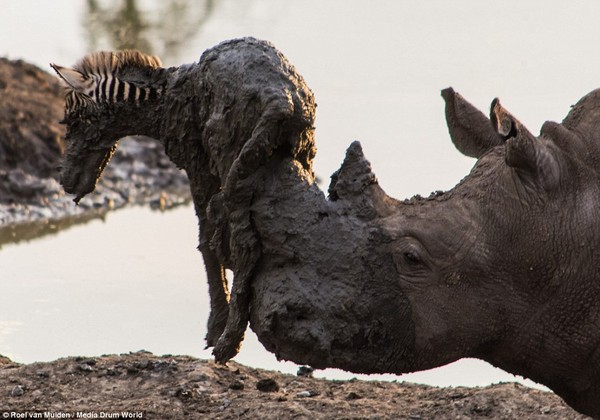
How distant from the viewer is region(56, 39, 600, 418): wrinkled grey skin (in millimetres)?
4465

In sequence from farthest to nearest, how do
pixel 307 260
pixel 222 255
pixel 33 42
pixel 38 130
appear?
pixel 33 42 < pixel 38 130 < pixel 222 255 < pixel 307 260

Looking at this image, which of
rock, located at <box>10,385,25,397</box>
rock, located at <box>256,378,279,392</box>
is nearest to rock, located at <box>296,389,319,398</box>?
rock, located at <box>256,378,279,392</box>

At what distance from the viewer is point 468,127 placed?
5027 mm

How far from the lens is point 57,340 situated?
8062mm

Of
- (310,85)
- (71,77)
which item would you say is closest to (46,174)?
(310,85)

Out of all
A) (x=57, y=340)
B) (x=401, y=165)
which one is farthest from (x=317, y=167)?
(x=57, y=340)

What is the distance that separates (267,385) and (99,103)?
→ 199 centimetres

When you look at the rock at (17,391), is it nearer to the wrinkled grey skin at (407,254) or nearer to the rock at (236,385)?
the rock at (236,385)

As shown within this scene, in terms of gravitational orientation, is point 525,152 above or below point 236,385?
above

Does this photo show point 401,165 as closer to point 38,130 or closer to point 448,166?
point 448,166

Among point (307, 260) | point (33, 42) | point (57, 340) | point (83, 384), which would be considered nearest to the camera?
point (307, 260)

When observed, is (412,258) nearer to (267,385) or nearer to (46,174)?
(267,385)

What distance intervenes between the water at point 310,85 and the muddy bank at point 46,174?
408 mm

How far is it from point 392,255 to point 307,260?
279 millimetres
